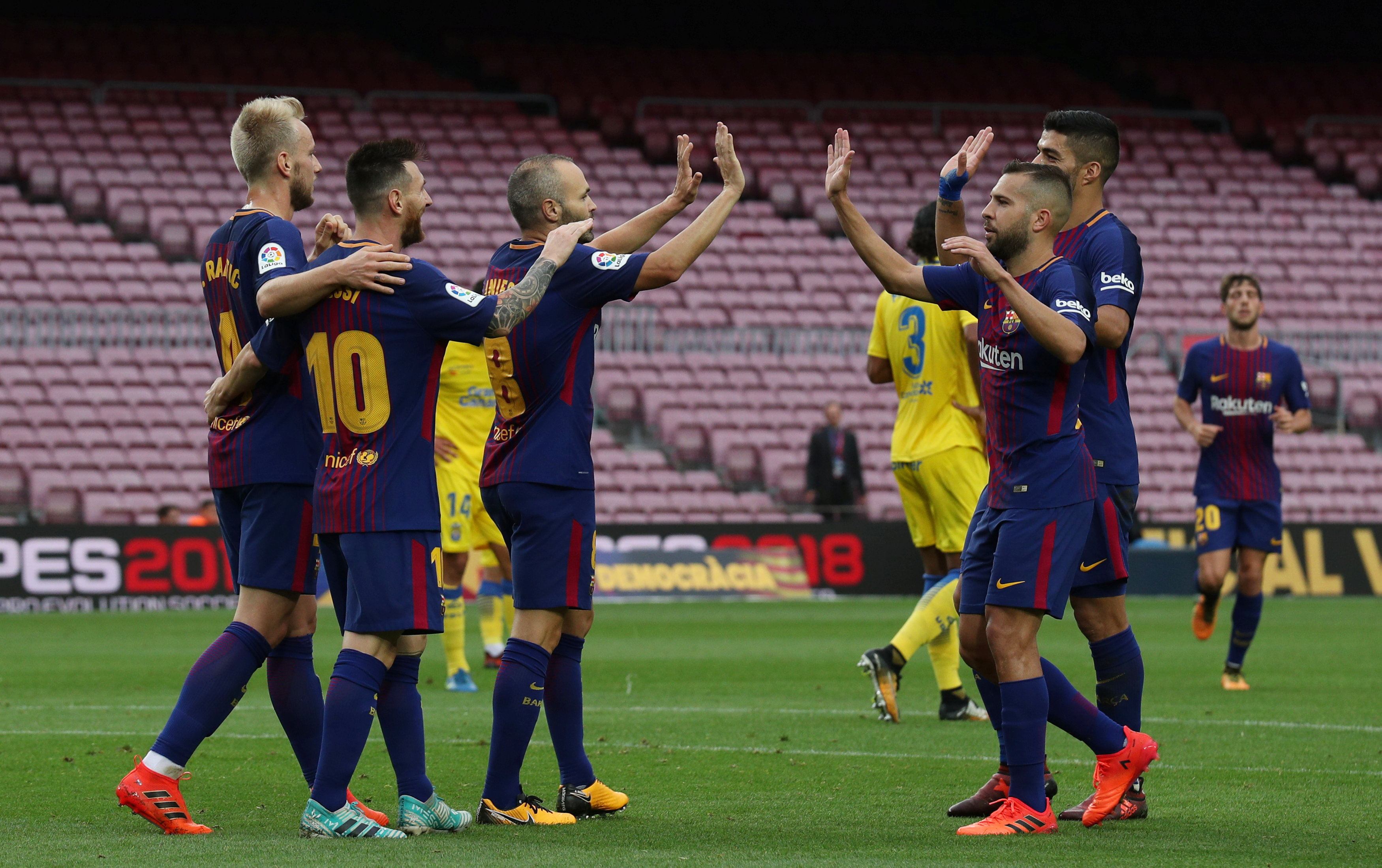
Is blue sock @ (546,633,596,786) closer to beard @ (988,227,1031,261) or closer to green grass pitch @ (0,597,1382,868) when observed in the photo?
green grass pitch @ (0,597,1382,868)

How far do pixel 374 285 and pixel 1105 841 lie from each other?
280 centimetres

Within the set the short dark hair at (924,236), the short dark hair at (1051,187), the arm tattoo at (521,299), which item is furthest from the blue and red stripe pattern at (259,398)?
the short dark hair at (924,236)

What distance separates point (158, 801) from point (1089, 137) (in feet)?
12.6

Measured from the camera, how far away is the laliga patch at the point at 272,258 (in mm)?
5113

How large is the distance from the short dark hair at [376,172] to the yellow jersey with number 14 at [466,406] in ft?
16.0

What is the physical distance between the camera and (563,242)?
5.08 meters

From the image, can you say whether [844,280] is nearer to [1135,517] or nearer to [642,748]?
[1135,517]

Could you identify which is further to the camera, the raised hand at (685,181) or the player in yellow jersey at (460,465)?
the player in yellow jersey at (460,465)

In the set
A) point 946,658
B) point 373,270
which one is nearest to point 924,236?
point 946,658

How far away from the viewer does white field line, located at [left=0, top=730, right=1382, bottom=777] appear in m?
6.42

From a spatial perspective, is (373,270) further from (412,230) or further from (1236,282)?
(1236,282)

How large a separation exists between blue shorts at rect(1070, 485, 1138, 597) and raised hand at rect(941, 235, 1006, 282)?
971mm

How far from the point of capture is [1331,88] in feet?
101

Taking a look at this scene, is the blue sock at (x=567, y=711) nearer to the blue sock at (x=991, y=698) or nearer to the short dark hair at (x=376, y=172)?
the blue sock at (x=991, y=698)
